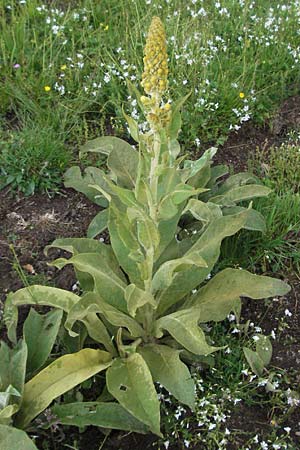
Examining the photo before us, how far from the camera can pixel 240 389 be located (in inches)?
120

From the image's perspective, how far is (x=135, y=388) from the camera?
271cm

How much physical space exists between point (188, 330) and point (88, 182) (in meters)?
1.31

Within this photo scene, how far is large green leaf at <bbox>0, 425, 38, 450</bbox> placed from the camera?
96.7 inches

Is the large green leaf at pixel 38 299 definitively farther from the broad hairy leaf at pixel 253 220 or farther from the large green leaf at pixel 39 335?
the broad hairy leaf at pixel 253 220

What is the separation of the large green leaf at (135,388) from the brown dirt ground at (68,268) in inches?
11.7

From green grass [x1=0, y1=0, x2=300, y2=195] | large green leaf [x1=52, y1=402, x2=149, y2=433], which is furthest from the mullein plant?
green grass [x1=0, y1=0, x2=300, y2=195]

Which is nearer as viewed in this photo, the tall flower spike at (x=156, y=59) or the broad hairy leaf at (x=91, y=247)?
the tall flower spike at (x=156, y=59)

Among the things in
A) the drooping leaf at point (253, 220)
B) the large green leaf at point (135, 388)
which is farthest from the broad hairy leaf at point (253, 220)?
the large green leaf at point (135, 388)

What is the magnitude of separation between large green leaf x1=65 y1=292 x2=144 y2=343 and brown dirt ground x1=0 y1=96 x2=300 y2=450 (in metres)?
0.49

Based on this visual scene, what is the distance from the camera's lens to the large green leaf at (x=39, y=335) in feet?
9.55

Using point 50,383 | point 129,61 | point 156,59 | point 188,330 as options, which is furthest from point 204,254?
point 129,61

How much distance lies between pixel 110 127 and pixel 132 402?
221 centimetres

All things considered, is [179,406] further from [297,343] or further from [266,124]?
[266,124]

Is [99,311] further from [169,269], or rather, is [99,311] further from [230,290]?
[230,290]
